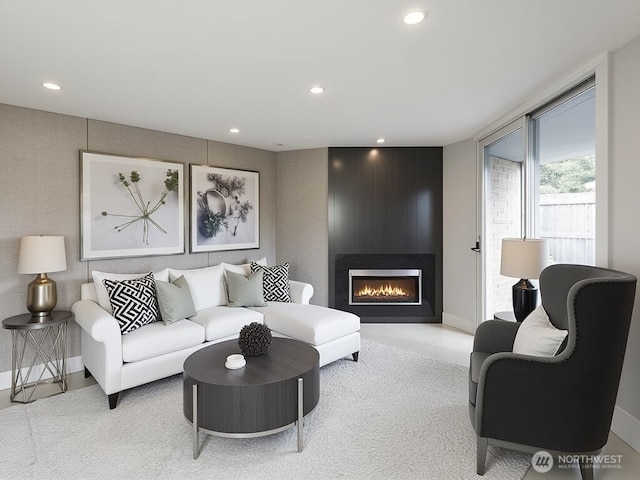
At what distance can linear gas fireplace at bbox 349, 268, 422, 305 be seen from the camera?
16.8ft

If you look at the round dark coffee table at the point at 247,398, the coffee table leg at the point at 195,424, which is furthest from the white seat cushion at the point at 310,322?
the coffee table leg at the point at 195,424

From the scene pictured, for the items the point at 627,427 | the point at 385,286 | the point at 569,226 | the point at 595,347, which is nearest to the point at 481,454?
the point at 595,347

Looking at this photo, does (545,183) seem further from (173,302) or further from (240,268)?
(173,302)

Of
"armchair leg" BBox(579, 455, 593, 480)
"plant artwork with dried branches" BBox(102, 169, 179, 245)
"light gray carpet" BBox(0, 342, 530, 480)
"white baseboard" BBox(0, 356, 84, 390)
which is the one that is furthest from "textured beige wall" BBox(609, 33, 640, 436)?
"white baseboard" BBox(0, 356, 84, 390)

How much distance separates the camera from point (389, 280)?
17.0 ft

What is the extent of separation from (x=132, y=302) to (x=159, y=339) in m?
0.43

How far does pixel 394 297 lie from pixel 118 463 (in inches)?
151

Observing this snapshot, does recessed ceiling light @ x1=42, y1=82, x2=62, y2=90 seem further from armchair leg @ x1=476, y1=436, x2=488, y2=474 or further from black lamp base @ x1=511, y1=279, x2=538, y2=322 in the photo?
black lamp base @ x1=511, y1=279, x2=538, y2=322

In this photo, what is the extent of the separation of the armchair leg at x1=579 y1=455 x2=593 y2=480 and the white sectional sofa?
78.3 inches

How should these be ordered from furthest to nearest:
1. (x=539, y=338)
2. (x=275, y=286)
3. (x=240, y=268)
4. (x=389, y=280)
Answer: (x=389, y=280) → (x=240, y=268) → (x=275, y=286) → (x=539, y=338)

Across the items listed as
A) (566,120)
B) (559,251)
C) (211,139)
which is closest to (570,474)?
(559,251)

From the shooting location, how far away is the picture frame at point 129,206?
3.57 metres

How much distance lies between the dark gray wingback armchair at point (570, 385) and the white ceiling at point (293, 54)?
4.81 feet

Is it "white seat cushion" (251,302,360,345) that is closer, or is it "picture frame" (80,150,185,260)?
"white seat cushion" (251,302,360,345)
